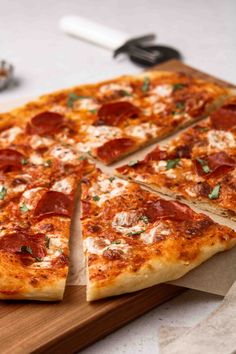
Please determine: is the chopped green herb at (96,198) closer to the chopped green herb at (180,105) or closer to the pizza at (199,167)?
the pizza at (199,167)

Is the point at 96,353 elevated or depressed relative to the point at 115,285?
depressed

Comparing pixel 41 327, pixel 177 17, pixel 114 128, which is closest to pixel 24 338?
pixel 41 327

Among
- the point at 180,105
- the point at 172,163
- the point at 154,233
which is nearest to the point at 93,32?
the point at 180,105

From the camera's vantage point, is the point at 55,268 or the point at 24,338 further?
the point at 55,268

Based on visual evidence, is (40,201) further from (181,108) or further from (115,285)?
(181,108)

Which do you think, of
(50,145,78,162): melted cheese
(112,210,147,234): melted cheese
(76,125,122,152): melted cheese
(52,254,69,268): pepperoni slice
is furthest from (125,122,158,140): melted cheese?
(52,254,69,268): pepperoni slice

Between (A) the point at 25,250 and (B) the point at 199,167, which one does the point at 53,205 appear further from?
(B) the point at 199,167

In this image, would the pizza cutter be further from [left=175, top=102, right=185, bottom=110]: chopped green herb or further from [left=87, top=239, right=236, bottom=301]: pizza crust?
[left=87, top=239, right=236, bottom=301]: pizza crust
